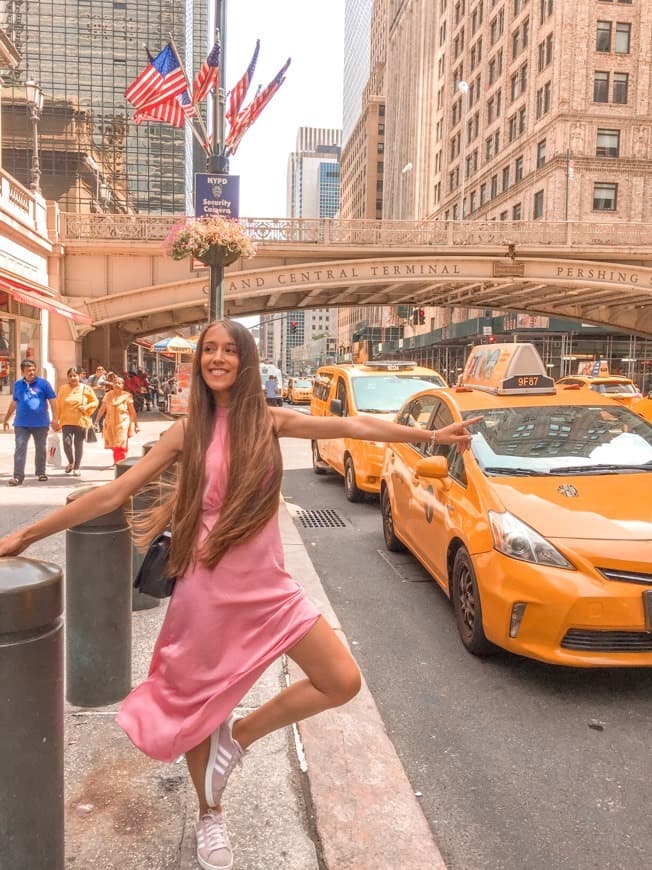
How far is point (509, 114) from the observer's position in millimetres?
53250

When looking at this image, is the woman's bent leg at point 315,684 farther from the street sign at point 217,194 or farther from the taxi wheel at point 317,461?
the street sign at point 217,194

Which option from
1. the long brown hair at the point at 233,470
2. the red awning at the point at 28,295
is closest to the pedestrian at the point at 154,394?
the red awning at the point at 28,295

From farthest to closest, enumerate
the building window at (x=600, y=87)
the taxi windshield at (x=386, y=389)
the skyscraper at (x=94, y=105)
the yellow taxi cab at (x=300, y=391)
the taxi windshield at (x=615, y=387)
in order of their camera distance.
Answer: the skyscraper at (x=94, y=105) → the building window at (x=600, y=87) → the yellow taxi cab at (x=300, y=391) → the taxi windshield at (x=615, y=387) → the taxi windshield at (x=386, y=389)

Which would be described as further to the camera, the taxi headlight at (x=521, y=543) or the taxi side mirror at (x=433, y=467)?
the taxi side mirror at (x=433, y=467)

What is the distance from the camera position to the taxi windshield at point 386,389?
36.5 feet

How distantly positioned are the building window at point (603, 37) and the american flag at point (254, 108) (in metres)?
39.9

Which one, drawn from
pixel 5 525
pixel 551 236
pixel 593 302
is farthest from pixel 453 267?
pixel 5 525

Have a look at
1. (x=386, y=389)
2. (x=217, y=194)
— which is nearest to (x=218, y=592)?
(x=386, y=389)

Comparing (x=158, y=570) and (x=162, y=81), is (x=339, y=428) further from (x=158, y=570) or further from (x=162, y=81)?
(x=162, y=81)

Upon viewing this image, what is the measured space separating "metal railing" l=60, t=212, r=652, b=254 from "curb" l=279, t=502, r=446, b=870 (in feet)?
78.9

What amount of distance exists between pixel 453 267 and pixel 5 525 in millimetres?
24035

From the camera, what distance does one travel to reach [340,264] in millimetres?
28328

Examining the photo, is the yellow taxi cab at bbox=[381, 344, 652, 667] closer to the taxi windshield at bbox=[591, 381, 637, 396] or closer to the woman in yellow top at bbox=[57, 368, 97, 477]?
the woman in yellow top at bbox=[57, 368, 97, 477]

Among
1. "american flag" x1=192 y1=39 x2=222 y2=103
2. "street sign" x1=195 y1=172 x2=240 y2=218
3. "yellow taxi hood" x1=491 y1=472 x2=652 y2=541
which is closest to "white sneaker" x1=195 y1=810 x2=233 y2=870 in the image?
"yellow taxi hood" x1=491 y1=472 x2=652 y2=541
